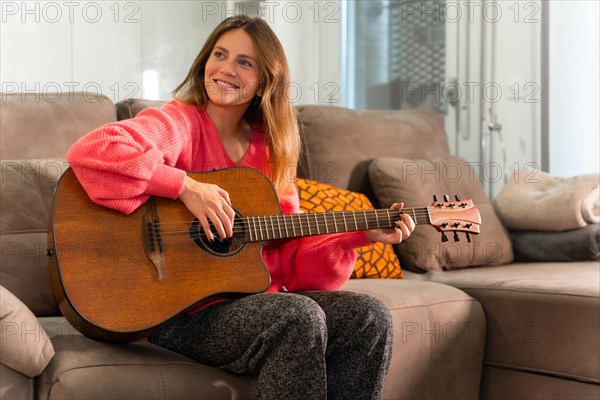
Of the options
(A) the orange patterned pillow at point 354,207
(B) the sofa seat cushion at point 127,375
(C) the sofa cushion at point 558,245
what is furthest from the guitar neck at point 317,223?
(C) the sofa cushion at point 558,245

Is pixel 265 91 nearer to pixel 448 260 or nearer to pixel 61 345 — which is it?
pixel 61 345

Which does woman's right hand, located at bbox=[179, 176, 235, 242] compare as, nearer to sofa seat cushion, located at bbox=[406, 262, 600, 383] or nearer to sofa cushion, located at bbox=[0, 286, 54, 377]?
sofa cushion, located at bbox=[0, 286, 54, 377]

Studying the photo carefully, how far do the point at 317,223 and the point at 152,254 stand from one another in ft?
1.13

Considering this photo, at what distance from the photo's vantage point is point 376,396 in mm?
1580

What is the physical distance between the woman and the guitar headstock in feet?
0.26

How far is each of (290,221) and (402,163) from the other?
0.99 m

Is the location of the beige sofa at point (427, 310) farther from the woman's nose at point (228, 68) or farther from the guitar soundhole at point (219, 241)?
the woman's nose at point (228, 68)

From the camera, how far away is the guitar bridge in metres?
1.55

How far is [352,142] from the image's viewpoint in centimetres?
262

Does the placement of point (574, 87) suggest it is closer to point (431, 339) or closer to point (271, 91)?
point (431, 339)

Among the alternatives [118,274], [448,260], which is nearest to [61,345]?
[118,274]

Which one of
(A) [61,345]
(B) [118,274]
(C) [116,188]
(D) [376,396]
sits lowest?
(D) [376,396]

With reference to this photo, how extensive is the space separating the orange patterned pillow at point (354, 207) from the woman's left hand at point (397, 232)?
0.55 meters

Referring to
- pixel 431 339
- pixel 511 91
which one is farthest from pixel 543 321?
pixel 511 91
